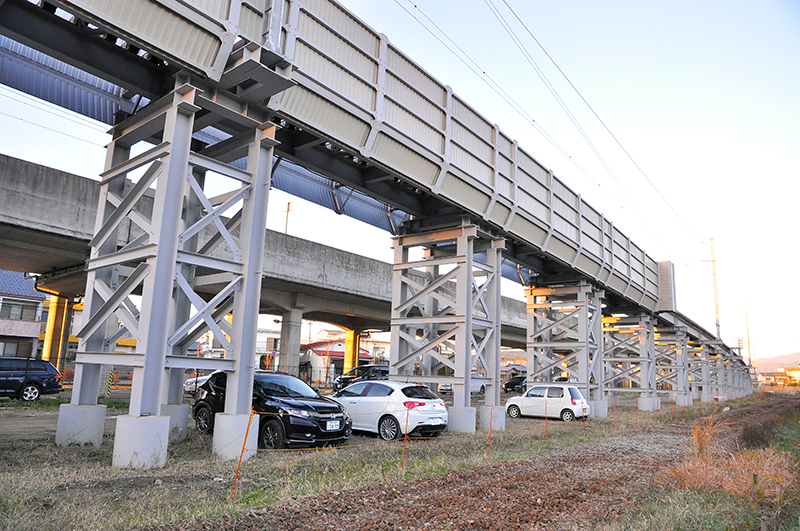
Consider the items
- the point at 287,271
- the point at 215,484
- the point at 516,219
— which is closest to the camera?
the point at 215,484

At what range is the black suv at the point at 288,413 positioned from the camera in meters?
11.4

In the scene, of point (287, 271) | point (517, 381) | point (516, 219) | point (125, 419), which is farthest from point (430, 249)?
point (517, 381)

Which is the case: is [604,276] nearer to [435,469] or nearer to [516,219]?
[516,219]

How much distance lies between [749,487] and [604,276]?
20003 millimetres

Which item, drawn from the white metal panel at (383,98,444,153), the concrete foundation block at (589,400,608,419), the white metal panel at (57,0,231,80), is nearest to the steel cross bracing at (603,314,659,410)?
the concrete foundation block at (589,400,608,419)

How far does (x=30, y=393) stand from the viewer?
69.8 ft

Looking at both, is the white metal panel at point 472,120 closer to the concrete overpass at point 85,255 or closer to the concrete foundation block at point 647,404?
the concrete overpass at point 85,255

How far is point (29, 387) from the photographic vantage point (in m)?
21.2

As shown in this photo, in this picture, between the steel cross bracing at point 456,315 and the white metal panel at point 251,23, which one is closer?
the white metal panel at point 251,23

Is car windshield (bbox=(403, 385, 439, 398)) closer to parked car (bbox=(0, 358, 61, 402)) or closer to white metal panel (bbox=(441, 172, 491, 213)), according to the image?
white metal panel (bbox=(441, 172, 491, 213))

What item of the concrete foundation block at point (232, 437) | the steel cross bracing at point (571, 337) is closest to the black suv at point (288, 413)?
the concrete foundation block at point (232, 437)

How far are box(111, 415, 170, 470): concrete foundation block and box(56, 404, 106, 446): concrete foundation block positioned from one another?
7.92 ft

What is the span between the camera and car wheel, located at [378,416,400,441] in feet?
46.8

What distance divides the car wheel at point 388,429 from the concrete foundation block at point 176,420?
4.80 metres
